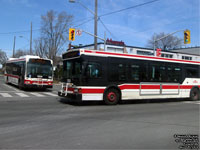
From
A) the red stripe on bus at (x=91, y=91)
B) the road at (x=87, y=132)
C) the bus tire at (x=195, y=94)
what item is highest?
the red stripe on bus at (x=91, y=91)

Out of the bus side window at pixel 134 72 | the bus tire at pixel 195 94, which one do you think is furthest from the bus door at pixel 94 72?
the bus tire at pixel 195 94

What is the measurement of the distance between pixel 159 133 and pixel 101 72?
5697 millimetres

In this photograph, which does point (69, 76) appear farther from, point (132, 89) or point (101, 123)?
point (101, 123)

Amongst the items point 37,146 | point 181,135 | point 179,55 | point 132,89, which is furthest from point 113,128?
point 179,55

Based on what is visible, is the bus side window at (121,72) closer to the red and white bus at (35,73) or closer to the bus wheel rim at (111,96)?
the bus wheel rim at (111,96)

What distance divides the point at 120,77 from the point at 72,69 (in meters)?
2.66

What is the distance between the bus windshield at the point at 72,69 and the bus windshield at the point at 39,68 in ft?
24.2

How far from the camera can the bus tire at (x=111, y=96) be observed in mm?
11393

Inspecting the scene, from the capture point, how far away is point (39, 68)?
18641 millimetres

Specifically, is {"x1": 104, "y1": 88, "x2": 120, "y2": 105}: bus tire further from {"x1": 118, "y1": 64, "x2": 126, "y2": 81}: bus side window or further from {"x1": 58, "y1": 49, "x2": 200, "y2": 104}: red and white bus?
{"x1": 118, "y1": 64, "x2": 126, "y2": 81}: bus side window

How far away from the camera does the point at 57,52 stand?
37062 mm

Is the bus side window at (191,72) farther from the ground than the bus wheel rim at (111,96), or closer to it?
farther from the ground

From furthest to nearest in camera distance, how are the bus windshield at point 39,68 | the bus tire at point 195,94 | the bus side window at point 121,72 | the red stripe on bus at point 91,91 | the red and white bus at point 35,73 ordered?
the bus windshield at point 39,68, the red and white bus at point 35,73, the bus tire at point 195,94, the bus side window at point 121,72, the red stripe on bus at point 91,91

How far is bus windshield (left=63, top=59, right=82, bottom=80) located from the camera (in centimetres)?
1075
